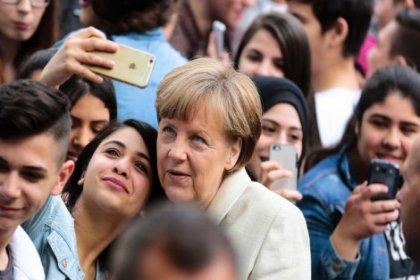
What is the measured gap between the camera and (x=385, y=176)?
513 cm

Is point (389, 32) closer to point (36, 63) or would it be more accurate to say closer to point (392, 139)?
point (392, 139)

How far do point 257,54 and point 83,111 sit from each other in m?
1.44

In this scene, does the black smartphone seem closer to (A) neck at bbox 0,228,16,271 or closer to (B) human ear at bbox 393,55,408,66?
(B) human ear at bbox 393,55,408,66

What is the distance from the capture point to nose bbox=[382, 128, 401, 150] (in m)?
5.42

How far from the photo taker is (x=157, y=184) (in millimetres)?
4246

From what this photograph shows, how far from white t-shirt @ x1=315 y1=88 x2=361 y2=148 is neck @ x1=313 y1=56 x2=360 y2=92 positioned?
0.42 ft

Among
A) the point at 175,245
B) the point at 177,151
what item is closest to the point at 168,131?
the point at 177,151

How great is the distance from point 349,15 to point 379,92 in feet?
5.05

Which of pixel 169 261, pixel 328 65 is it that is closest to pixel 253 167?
pixel 328 65

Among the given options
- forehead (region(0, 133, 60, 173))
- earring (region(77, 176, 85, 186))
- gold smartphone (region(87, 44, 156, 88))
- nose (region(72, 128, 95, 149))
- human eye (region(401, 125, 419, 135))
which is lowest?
nose (region(72, 128, 95, 149))

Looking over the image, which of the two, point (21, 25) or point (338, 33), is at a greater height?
point (338, 33)

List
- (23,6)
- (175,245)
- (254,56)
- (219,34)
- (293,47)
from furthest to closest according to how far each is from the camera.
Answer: (219,34) < (254,56) < (293,47) < (23,6) < (175,245)

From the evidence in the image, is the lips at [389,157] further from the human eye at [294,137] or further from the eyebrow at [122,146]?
the eyebrow at [122,146]

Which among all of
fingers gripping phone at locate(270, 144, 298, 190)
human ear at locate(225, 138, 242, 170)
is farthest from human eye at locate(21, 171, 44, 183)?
fingers gripping phone at locate(270, 144, 298, 190)
